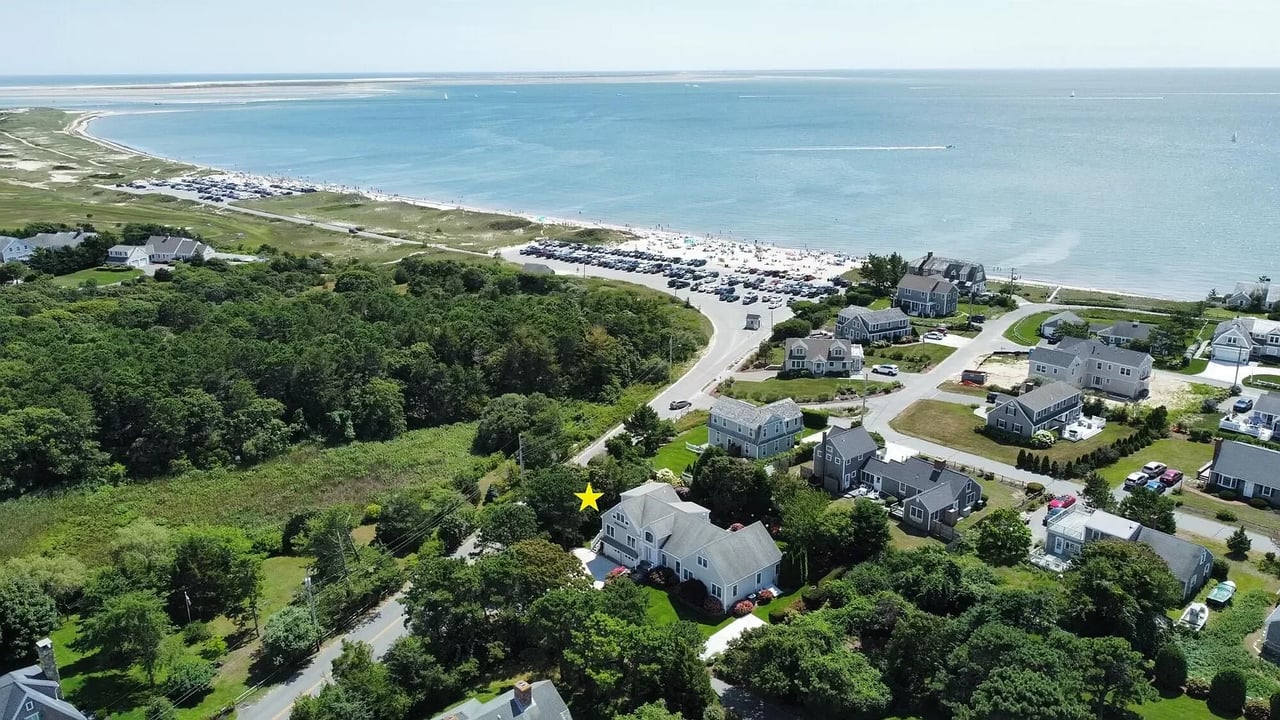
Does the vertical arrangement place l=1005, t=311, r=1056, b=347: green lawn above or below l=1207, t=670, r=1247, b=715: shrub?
below

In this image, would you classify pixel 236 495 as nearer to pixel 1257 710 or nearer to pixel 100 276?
pixel 1257 710

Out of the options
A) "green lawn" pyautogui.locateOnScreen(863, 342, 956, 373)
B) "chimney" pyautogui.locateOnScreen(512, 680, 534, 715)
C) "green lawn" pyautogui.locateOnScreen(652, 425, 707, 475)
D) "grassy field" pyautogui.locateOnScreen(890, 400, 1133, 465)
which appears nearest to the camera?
"chimney" pyautogui.locateOnScreen(512, 680, 534, 715)

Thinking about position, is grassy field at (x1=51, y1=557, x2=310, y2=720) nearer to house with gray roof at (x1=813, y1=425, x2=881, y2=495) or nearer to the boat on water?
house with gray roof at (x1=813, y1=425, x2=881, y2=495)

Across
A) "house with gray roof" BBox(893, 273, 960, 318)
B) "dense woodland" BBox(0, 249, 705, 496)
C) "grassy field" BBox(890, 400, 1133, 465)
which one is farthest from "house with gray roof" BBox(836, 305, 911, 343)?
"grassy field" BBox(890, 400, 1133, 465)

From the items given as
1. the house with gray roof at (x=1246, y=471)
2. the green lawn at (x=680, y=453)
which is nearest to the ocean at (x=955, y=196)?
the house with gray roof at (x=1246, y=471)

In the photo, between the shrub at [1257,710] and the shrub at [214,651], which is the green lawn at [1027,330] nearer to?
the shrub at [1257,710]

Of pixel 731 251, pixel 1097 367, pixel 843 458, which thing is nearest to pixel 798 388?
pixel 843 458
